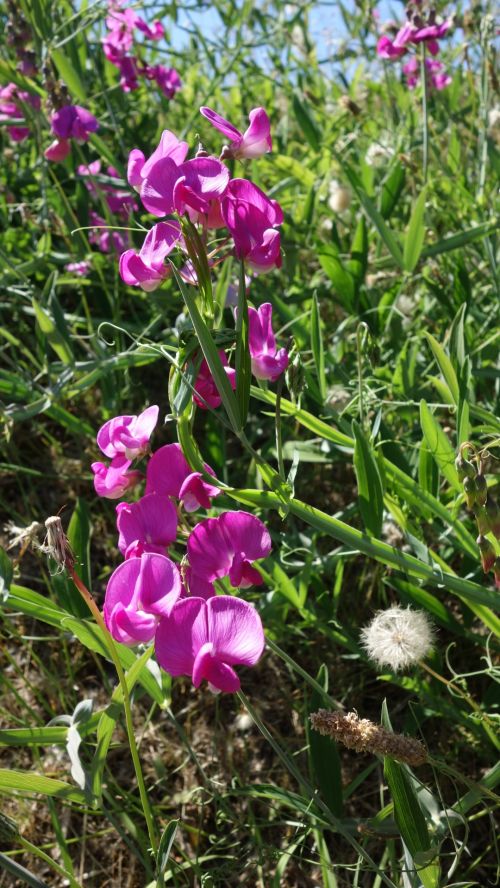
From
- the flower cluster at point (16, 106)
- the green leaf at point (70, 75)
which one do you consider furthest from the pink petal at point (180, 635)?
the flower cluster at point (16, 106)

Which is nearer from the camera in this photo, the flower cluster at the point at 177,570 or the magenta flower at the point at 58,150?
the flower cluster at the point at 177,570

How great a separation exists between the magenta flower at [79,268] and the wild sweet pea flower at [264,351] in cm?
109

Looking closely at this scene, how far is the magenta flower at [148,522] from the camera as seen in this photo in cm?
94

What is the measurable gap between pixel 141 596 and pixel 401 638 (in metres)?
0.43

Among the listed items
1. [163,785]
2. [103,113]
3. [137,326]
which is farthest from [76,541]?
[103,113]

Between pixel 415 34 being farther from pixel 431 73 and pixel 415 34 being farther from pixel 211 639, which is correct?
pixel 211 639

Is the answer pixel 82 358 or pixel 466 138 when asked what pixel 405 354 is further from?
pixel 466 138

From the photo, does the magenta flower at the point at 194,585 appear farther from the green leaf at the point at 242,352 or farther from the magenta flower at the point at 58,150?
the magenta flower at the point at 58,150

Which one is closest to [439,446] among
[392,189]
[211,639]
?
[211,639]

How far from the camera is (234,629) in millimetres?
836

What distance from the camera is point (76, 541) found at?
4.28 feet

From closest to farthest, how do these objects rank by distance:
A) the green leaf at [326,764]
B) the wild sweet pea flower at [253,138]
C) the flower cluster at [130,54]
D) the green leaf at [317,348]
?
the wild sweet pea flower at [253,138] < the green leaf at [326,764] < the green leaf at [317,348] < the flower cluster at [130,54]

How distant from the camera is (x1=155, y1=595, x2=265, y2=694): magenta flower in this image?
2.73ft

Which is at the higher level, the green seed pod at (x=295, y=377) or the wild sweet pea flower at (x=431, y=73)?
the green seed pod at (x=295, y=377)
